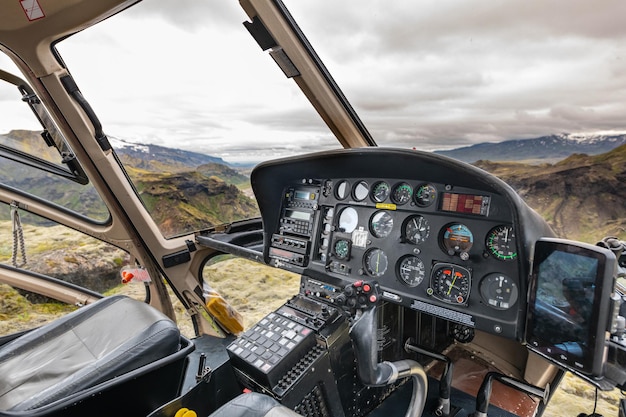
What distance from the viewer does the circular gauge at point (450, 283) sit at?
1643mm

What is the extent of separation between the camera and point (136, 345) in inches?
62.1

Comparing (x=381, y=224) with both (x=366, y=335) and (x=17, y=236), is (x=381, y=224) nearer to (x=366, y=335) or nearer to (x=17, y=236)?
(x=366, y=335)

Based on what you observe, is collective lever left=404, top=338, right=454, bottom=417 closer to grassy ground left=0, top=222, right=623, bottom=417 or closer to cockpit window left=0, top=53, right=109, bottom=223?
grassy ground left=0, top=222, right=623, bottom=417

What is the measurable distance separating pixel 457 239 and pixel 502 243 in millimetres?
208

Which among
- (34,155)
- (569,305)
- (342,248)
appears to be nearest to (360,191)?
(342,248)

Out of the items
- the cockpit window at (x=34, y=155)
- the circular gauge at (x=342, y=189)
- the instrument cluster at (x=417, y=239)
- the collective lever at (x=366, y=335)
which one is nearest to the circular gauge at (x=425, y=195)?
the instrument cluster at (x=417, y=239)

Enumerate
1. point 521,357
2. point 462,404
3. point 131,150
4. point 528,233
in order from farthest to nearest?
point 131,150
point 521,357
point 462,404
point 528,233

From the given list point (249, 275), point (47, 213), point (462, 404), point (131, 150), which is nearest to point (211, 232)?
point (249, 275)

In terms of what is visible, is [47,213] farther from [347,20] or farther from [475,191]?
[475,191]

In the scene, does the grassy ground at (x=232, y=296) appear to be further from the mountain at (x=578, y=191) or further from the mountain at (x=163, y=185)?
the mountain at (x=578, y=191)

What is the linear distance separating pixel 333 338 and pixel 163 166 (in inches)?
66.2

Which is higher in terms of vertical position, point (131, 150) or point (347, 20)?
point (347, 20)

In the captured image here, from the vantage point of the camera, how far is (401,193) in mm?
1921

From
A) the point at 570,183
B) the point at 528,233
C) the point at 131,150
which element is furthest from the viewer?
the point at 131,150
